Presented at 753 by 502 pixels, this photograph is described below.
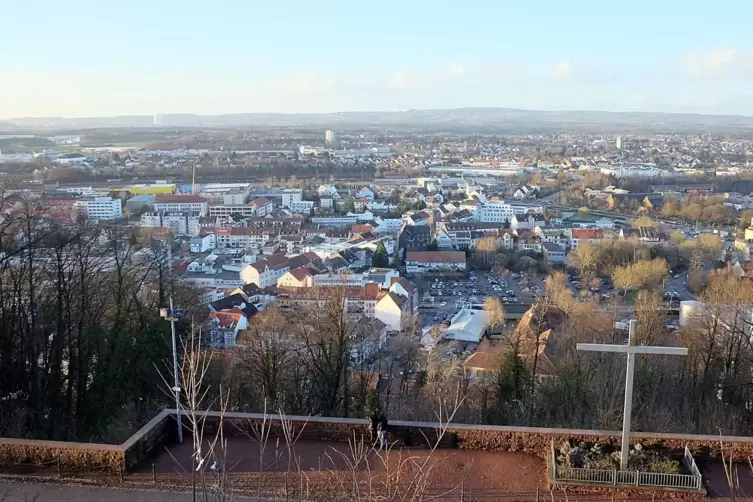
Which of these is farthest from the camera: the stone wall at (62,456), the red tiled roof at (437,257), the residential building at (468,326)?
the red tiled roof at (437,257)

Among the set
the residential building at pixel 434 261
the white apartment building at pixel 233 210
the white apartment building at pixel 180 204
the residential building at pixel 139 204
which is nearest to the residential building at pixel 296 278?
the residential building at pixel 434 261

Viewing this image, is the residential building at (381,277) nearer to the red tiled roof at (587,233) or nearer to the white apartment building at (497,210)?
the red tiled roof at (587,233)

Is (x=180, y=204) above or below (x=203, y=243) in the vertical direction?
above

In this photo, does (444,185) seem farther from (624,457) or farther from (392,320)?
(624,457)

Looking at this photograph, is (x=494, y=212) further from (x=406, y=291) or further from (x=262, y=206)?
(x=406, y=291)

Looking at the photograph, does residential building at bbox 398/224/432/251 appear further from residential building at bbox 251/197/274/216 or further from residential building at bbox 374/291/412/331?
residential building at bbox 251/197/274/216

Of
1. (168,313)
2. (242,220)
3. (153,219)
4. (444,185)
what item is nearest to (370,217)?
(242,220)

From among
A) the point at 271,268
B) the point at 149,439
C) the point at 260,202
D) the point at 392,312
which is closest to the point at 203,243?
the point at 271,268
